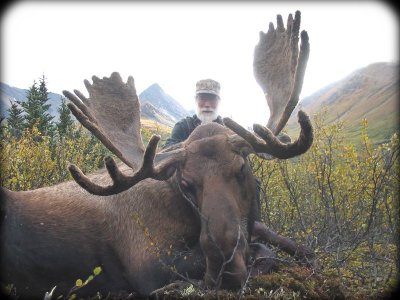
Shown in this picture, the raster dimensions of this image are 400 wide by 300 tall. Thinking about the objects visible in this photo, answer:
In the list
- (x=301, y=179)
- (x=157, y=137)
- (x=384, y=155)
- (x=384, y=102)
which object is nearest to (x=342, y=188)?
(x=301, y=179)

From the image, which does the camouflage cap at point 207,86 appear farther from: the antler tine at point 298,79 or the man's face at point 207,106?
the antler tine at point 298,79

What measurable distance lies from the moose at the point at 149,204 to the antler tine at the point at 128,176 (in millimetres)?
13

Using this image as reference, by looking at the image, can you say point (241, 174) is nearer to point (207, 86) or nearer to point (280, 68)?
point (280, 68)

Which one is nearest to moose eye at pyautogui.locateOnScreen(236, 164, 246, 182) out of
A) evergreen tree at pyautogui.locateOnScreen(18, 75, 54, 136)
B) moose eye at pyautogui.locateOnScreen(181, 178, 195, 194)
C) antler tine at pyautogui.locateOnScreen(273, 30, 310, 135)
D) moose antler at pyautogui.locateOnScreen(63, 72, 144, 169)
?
moose eye at pyautogui.locateOnScreen(181, 178, 195, 194)

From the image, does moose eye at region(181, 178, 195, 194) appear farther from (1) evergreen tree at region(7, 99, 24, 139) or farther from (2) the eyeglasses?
(1) evergreen tree at region(7, 99, 24, 139)

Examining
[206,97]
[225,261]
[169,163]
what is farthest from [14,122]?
[225,261]

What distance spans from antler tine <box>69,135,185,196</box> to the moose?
0.01 metres

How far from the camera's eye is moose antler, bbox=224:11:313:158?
4.48 metres

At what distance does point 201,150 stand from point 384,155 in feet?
12.9

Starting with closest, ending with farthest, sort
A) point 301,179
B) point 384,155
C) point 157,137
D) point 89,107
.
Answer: point 157,137 → point 89,107 → point 384,155 → point 301,179

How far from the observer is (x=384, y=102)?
496ft

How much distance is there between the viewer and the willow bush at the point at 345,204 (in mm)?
6098

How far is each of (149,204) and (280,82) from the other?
2408 millimetres

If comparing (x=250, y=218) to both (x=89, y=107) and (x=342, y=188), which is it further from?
(x=342, y=188)
